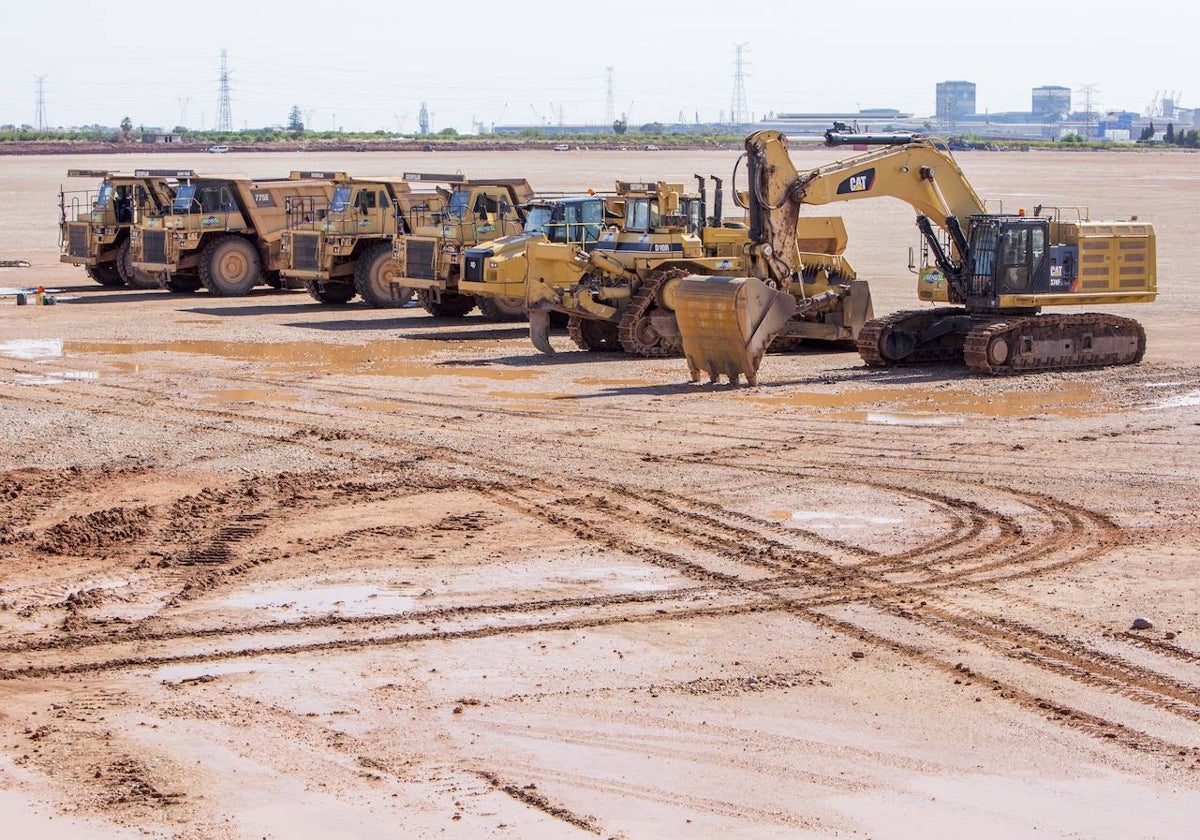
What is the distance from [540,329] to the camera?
21672 millimetres

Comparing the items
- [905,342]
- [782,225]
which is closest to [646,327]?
[782,225]

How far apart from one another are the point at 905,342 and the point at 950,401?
108 inches

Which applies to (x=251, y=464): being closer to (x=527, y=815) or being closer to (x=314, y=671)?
(x=314, y=671)

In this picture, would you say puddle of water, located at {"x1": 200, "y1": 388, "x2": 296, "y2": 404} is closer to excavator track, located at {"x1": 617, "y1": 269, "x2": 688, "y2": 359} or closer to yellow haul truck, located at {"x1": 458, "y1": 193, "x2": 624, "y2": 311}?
excavator track, located at {"x1": 617, "y1": 269, "x2": 688, "y2": 359}

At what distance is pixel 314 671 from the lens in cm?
865

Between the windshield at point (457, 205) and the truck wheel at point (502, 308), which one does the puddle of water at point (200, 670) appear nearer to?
the truck wheel at point (502, 308)

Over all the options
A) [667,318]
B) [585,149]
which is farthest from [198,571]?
[585,149]

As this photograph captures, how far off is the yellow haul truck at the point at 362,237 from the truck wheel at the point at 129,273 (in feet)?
14.8

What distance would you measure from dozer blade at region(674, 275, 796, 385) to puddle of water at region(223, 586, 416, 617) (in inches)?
353

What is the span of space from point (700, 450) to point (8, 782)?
8.34 metres

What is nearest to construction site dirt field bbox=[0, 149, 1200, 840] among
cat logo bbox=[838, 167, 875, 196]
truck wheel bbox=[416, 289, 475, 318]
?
cat logo bbox=[838, 167, 875, 196]

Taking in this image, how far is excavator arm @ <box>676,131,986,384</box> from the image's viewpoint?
18.6 metres

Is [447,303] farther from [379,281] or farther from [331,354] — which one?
[331,354]

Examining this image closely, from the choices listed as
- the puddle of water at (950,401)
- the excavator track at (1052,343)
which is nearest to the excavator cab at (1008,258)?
the excavator track at (1052,343)
